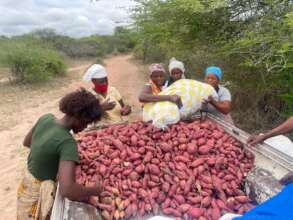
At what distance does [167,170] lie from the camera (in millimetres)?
2279

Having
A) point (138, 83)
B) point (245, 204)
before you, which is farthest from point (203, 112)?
point (138, 83)

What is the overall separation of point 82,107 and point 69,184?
48 cm

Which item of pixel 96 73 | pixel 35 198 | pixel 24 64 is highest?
pixel 96 73

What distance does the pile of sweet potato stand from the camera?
6.65ft

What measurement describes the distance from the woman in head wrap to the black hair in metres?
1.07

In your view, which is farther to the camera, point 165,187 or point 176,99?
point 176,99

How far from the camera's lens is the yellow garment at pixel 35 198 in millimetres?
2141

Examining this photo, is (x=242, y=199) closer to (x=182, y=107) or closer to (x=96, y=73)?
(x=182, y=107)

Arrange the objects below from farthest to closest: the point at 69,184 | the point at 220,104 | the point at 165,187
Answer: the point at 220,104, the point at 165,187, the point at 69,184

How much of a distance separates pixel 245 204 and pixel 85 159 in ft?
4.00

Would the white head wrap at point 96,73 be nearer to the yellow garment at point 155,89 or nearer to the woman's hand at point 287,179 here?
the yellow garment at point 155,89

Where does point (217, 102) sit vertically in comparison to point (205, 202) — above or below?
above

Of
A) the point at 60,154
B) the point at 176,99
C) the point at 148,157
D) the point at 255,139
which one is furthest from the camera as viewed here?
the point at 176,99

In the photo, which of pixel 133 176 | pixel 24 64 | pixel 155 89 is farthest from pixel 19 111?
pixel 133 176
